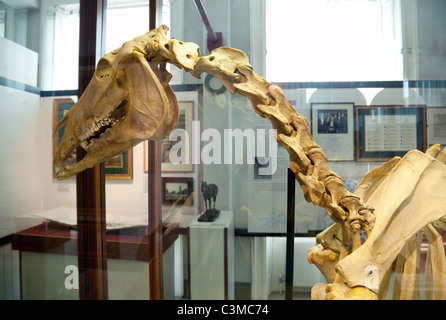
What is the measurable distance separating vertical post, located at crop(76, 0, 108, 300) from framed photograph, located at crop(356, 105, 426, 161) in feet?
3.71

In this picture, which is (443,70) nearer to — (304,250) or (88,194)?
(304,250)

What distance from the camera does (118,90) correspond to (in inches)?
36.6

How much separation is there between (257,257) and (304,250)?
212 millimetres

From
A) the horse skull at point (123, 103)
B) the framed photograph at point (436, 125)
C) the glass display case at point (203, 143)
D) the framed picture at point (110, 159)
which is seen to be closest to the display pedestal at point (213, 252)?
the glass display case at point (203, 143)

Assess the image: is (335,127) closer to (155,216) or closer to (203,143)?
(203,143)

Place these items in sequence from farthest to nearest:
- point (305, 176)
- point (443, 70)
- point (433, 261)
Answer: point (443, 70)
point (433, 261)
point (305, 176)

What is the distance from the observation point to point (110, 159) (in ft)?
3.98

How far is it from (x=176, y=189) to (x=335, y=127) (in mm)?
757

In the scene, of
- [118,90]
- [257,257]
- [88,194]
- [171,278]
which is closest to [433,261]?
[257,257]

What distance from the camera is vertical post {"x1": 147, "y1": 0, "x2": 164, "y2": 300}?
129 centimetres

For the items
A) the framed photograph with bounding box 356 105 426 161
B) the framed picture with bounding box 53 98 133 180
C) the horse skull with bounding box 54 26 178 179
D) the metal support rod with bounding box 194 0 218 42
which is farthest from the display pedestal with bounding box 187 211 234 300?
the metal support rod with bounding box 194 0 218 42

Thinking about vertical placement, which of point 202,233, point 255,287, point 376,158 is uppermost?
point 376,158

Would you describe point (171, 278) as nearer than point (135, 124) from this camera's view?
No

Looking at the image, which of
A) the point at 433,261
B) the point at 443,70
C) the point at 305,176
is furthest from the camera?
the point at 443,70
